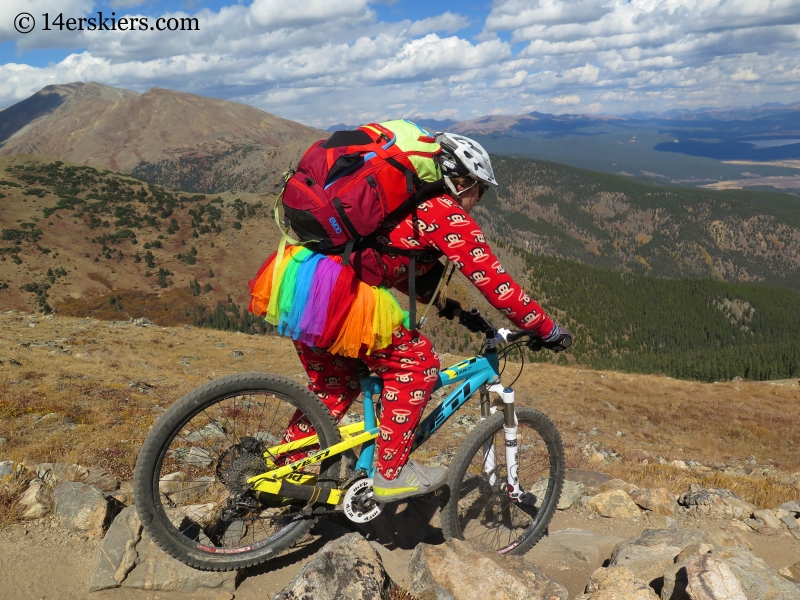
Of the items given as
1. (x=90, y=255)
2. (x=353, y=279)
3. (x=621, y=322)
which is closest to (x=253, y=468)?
(x=353, y=279)

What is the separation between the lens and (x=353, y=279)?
369cm

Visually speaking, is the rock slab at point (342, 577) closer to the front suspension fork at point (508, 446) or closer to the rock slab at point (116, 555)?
the rock slab at point (116, 555)

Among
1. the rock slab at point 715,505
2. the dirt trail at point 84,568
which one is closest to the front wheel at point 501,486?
the dirt trail at point 84,568

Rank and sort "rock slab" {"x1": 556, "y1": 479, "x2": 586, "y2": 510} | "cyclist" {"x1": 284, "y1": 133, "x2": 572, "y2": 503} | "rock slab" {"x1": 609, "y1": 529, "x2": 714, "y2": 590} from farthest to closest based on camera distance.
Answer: "rock slab" {"x1": 556, "y1": 479, "x2": 586, "y2": 510}
"rock slab" {"x1": 609, "y1": 529, "x2": 714, "y2": 590}
"cyclist" {"x1": 284, "y1": 133, "x2": 572, "y2": 503}

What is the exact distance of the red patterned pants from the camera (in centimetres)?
409

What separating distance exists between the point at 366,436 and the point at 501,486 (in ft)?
5.27

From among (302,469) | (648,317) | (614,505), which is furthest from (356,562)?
(648,317)

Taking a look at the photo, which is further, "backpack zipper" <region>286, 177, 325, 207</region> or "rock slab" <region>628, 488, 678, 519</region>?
"rock slab" <region>628, 488, 678, 519</region>

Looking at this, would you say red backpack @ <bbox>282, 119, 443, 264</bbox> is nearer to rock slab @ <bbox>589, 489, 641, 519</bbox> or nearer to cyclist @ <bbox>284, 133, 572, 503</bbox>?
cyclist @ <bbox>284, 133, 572, 503</bbox>

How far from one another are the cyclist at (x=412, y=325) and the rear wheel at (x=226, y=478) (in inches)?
13.2

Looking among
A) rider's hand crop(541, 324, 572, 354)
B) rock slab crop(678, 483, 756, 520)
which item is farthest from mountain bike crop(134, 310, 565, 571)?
rock slab crop(678, 483, 756, 520)

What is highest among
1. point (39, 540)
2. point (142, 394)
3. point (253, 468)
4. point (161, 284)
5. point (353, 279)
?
point (353, 279)

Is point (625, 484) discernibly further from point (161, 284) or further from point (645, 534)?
point (161, 284)

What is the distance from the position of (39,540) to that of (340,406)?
255cm
